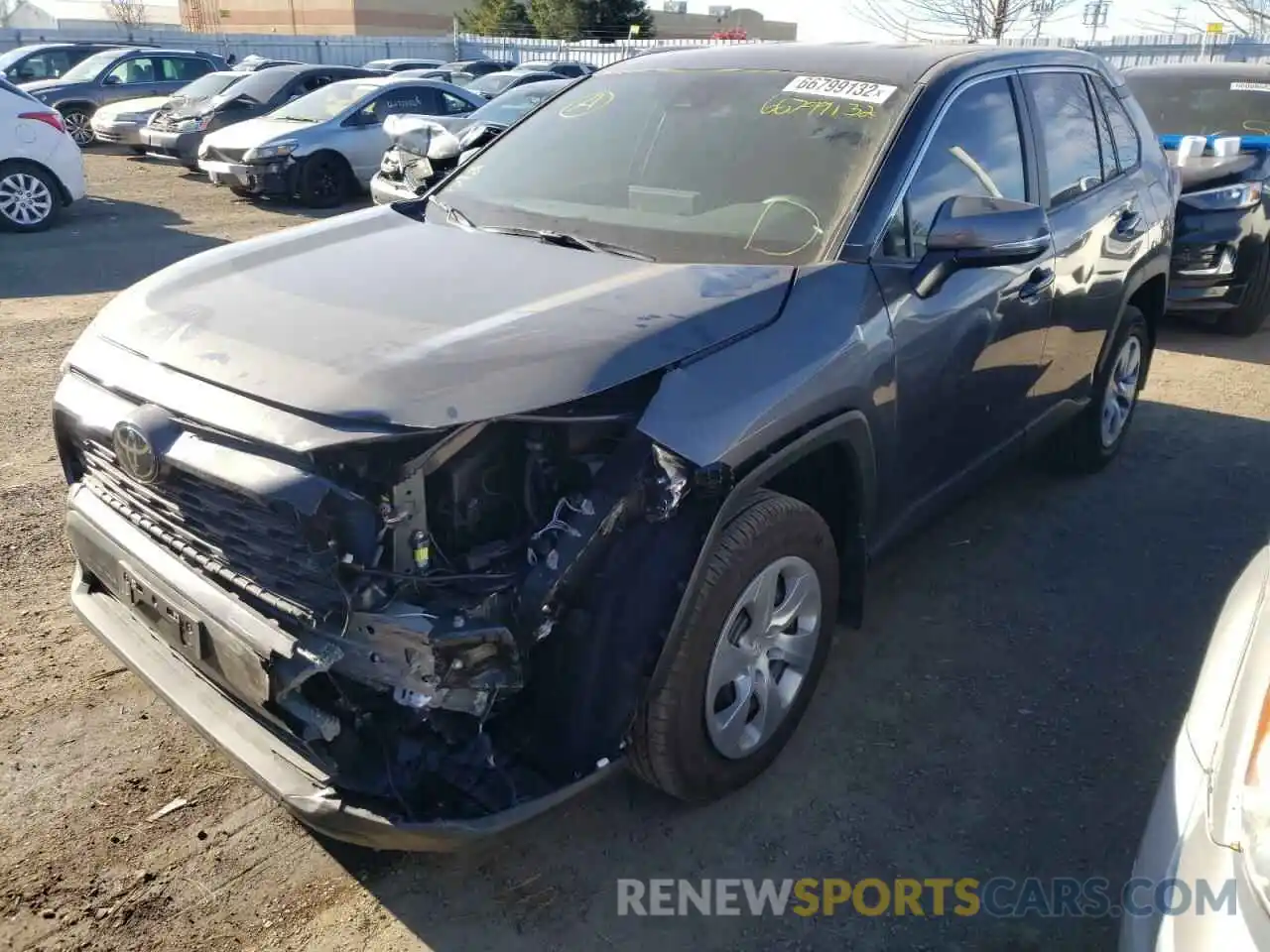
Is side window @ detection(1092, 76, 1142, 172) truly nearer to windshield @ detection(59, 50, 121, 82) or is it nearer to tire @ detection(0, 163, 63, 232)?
tire @ detection(0, 163, 63, 232)

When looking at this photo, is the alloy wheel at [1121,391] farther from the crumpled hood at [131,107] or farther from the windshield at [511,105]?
the crumpled hood at [131,107]

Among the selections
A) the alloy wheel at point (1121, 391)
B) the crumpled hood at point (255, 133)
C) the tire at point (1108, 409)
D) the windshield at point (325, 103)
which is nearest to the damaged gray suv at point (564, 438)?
the tire at point (1108, 409)

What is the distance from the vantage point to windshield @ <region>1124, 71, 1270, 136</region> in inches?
330

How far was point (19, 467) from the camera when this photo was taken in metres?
4.87

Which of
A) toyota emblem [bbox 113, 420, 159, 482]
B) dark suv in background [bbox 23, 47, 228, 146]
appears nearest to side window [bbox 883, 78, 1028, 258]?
toyota emblem [bbox 113, 420, 159, 482]

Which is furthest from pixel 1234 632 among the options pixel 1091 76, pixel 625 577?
pixel 1091 76

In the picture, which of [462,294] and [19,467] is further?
[19,467]

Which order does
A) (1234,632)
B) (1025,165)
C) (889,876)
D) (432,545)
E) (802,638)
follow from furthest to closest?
(1025,165)
(802,638)
(889,876)
(432,545)
(1234,632)

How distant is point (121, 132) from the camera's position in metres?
15.8

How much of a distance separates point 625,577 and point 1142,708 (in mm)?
2045

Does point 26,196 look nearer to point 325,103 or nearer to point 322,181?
point 322,181

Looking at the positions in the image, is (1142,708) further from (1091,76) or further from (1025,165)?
(1091,76)

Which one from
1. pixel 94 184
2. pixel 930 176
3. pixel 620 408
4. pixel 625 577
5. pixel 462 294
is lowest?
pixel 94 184

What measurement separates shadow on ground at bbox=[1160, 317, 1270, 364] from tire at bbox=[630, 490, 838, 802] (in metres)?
5.78
